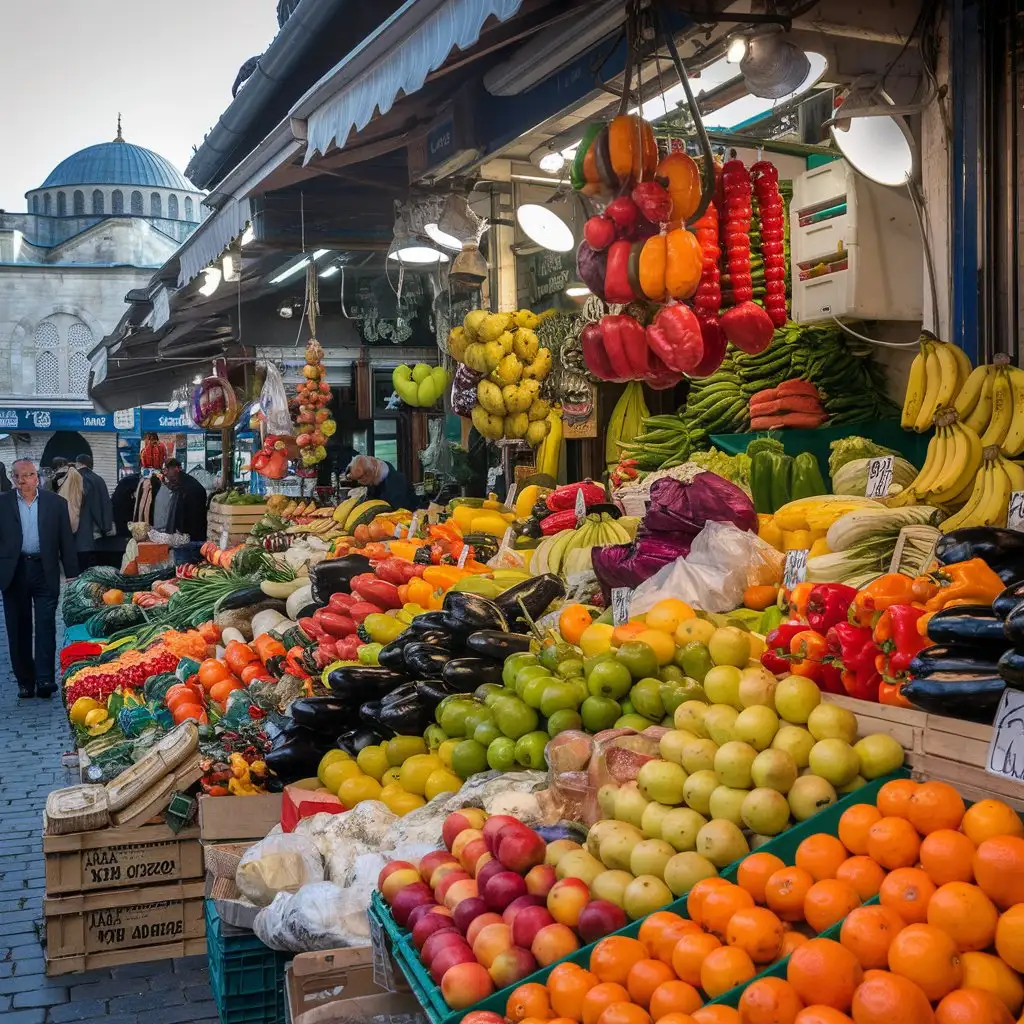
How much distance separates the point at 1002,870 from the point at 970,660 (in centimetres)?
51

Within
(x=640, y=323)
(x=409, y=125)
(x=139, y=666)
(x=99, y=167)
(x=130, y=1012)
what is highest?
(x=99, y=167)

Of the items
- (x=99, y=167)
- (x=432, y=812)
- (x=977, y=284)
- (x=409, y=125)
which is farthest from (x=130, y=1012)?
(x=99, y=167)

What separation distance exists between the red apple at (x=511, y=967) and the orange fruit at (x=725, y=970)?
0.43 m

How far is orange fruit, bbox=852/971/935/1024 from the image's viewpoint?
1.77 m

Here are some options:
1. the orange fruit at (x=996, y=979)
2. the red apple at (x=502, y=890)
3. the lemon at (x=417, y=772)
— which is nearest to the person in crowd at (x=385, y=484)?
the lemon at (x=417, y=772)

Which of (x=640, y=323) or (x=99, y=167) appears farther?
(x=99, y=167)

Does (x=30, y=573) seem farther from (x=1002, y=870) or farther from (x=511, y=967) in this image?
(x=1002, y=870)

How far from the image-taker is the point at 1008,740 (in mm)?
2082

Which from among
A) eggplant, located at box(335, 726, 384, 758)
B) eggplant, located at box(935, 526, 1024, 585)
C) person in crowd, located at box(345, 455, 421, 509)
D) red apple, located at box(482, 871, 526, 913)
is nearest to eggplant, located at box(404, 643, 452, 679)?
eggplant, located at box(335, 726, 384, 758)

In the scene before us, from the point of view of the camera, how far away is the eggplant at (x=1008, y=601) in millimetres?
2232

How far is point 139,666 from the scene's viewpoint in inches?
275

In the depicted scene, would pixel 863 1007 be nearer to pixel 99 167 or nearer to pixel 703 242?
pixel 703 242

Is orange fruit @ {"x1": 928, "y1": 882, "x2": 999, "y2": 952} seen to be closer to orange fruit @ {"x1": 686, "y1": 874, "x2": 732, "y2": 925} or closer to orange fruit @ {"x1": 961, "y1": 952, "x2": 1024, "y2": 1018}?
orange fruit @ {"x1": 961, "y1": 952, "x2": 1024, "y2": 1018}

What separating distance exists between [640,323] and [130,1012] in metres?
3.13
